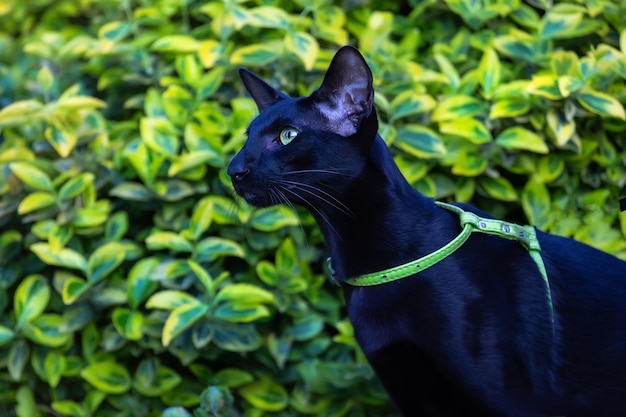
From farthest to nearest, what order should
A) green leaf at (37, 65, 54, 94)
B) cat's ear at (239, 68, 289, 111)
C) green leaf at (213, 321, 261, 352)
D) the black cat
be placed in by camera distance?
green leaf at (37, 65, 54, 94), green leaf at (213, 321, 261, 352), cat's ear at (239, 68, 289, 111), the black cat

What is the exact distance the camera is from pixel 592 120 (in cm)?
255

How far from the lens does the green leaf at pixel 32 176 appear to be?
2510 mm

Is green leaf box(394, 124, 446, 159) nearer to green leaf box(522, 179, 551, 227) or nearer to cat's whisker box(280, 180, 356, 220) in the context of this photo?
green leaf box(522, 179, 551, 227)

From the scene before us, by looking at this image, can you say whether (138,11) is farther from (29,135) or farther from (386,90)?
(386,90)

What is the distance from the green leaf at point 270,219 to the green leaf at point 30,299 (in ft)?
2.16

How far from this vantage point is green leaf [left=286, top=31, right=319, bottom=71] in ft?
8.27

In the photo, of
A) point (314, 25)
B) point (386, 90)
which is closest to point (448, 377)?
point (386, 90)

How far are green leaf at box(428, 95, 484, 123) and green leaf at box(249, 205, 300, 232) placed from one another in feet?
1.74

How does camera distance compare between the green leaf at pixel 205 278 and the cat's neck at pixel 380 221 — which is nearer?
the cat's neck at pixel 380 221

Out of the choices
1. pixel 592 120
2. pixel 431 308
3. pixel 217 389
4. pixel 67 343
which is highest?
pixel 431 308

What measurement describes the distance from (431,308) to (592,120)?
47.8 inches

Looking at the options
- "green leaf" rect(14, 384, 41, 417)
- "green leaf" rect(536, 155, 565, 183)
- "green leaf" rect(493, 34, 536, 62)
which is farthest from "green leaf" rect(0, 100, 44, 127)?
"green leaf" rect(536, 155, 565, 183)

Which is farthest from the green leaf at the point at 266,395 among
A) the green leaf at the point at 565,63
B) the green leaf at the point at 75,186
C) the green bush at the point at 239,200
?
the green leaf at the point at 565,63

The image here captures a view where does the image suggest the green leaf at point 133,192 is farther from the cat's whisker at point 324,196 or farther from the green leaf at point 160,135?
the cat's whisker at point 324,196
